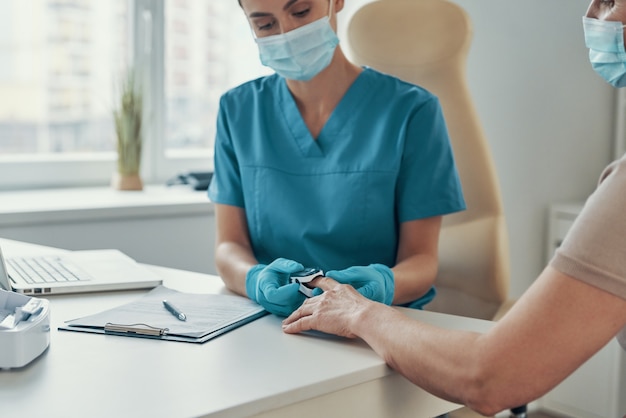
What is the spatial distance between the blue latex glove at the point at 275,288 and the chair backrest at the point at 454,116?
0.61 meters

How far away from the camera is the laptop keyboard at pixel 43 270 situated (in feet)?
4.92

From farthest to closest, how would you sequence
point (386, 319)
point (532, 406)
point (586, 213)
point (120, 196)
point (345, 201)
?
point (532, 406) < point (120, 196) < point (345, 201) < point (386, 319) < point (586, 213)

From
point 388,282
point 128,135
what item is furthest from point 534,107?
point 388,282

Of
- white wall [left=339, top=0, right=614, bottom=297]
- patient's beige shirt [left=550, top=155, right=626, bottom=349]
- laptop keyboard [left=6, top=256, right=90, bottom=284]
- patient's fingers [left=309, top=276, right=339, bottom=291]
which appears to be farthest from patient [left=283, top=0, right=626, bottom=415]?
white wall [left=339, top=0, right=614, bottom=297]

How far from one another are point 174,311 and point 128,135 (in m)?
1.35

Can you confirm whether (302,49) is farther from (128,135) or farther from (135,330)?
(128,135)

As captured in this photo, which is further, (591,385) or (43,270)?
(591,385)

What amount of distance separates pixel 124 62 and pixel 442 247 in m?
1.32

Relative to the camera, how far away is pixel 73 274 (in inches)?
60.6

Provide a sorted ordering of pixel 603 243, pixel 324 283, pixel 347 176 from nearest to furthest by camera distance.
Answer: pixel 603 243 < pixel 324 283 < pixel 347 176

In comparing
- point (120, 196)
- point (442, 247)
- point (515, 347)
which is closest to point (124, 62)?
point (120, 196)

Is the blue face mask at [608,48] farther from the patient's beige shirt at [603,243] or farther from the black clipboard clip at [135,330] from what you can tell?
the black clipboard clip at [135,330]

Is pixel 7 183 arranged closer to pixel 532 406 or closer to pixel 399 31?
pixel 399 31

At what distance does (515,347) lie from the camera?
983 mm
